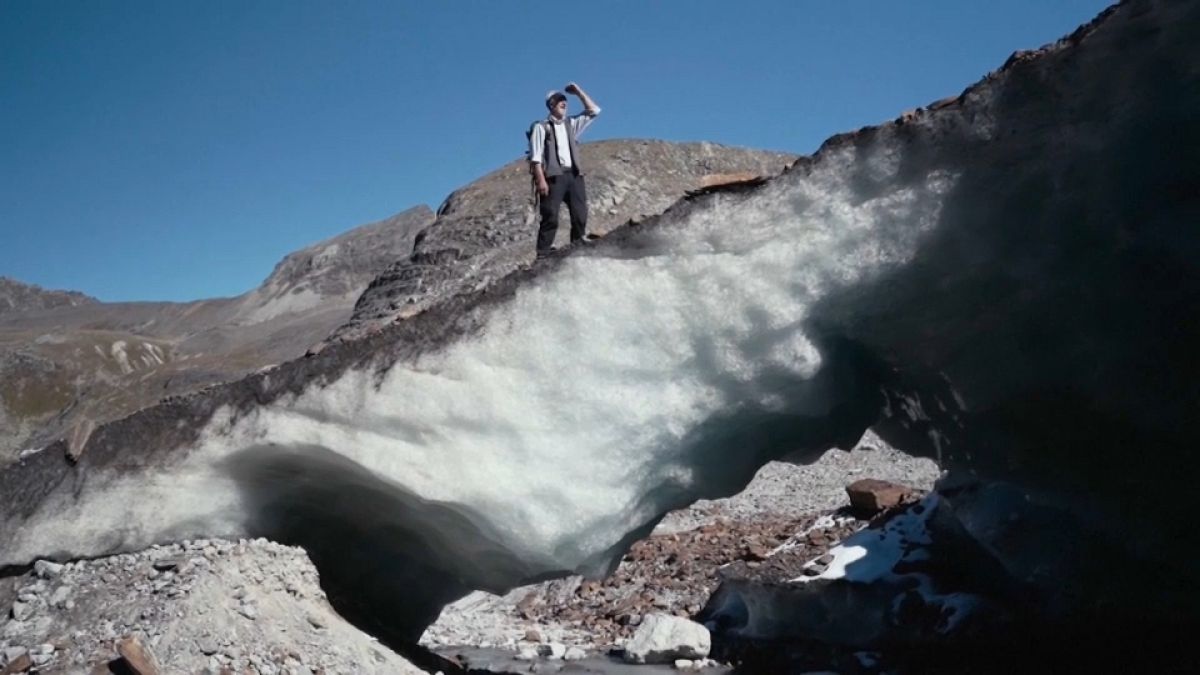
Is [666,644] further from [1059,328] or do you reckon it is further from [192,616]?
[192,616]

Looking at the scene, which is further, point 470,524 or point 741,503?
point 741,503

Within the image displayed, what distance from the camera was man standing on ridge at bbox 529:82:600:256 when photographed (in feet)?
27.3

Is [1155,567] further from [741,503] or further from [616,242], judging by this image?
[741,503]

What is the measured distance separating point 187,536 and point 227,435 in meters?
0.71

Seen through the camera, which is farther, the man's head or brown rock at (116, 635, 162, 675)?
the man's head

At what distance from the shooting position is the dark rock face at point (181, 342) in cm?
6072

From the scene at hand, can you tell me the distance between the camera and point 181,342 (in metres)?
96.9

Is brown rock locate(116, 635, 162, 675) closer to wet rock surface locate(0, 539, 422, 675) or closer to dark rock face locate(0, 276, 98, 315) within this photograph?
wet rock surface locate(0, 539, 422, 675)

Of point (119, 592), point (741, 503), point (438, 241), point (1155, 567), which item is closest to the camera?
point (119, 592)

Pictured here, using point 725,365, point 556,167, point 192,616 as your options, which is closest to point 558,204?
point 556,167

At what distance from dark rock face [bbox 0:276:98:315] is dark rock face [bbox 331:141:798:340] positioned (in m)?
175

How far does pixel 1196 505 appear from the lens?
280 inches

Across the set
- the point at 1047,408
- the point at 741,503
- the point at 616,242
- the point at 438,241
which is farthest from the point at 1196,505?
the point at 438,241

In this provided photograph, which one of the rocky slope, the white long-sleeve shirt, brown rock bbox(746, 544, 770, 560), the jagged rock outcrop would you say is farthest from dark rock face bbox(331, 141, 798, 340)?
the rocky slope
